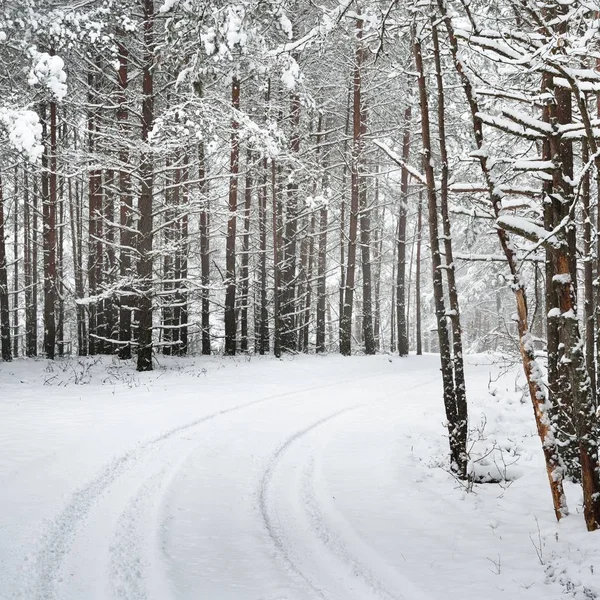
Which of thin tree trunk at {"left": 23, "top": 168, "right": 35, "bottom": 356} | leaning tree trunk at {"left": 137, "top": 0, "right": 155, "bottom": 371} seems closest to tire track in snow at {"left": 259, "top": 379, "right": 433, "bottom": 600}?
leaning tree trunk at {"left": 137, "top": 0, "right": 155, "bottom": 371}

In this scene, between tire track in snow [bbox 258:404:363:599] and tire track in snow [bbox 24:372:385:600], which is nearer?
tire track in snow [bbox 24:372:385:600]

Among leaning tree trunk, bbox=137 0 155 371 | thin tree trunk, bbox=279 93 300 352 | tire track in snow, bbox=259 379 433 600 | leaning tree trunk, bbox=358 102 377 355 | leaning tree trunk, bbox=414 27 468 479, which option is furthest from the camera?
leaning tree trunk, bbox=358 102 377 355

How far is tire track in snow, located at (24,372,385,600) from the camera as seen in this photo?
Answer: 3.66 meters

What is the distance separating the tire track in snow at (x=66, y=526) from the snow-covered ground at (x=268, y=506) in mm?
18

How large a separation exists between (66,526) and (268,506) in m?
1.99

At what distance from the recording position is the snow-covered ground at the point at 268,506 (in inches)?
154

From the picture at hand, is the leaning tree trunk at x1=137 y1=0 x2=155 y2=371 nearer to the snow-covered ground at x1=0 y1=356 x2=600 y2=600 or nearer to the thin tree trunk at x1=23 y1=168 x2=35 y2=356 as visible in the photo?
the snow-covered ground at x1=0 y1=356 x2=600 y2=600

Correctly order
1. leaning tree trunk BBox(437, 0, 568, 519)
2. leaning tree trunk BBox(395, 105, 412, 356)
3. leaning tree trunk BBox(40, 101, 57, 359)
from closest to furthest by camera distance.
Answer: leaning tree trunk BBox(437, 0, 568, 519) → leaning tree trunk BBox(40, 101, 57, 359) → leaning tree trunk BBox(395, 105, 412, 356)

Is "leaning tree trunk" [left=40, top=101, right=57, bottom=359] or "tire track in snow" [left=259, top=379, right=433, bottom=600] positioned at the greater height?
"leaning tree trunk" [left=40, top=101, right=57, bottom=359]

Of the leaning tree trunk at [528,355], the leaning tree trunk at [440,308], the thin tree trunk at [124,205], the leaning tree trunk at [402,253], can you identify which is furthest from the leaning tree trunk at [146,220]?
the leaning tree trunk at [528,355]

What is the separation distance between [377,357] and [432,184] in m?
12.9

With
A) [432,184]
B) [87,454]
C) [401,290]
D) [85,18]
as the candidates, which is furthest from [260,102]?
[87,454]

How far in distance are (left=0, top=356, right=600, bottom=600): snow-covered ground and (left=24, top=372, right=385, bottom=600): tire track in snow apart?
0.06 feet

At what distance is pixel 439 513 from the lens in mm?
5570
